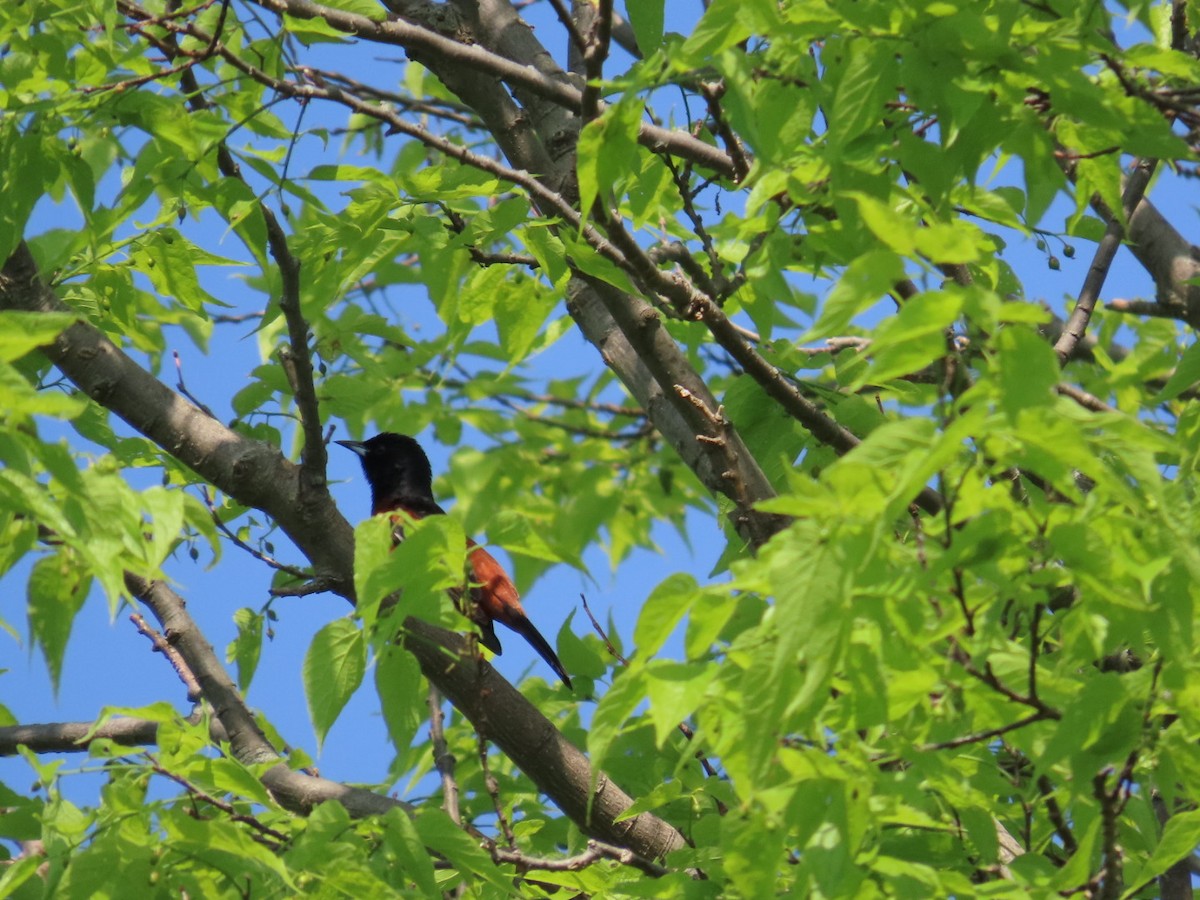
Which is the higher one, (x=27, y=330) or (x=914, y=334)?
(x=27, y=330)

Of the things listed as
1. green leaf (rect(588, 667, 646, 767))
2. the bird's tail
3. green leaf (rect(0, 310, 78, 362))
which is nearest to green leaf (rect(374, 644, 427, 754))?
green leaf (rect(588, 667, 646, 767))

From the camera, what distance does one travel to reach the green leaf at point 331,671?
8.61 ft

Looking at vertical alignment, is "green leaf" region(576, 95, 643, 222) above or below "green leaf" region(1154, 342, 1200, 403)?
above

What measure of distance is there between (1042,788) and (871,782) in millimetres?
725

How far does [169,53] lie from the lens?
2822mm

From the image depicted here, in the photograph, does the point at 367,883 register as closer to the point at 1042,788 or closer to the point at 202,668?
the point at 1042,788

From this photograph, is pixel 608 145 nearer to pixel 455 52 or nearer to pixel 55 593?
pixel 455 52

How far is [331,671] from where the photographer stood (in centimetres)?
264

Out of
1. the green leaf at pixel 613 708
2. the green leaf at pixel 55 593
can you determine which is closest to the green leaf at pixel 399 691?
the green leaf at pixel 55 593

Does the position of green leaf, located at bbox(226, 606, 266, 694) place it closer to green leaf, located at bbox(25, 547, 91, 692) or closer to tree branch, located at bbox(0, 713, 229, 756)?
tree branch, located at bbox(0, 713, 229, 756)

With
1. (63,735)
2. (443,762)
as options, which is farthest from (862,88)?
(63,735)

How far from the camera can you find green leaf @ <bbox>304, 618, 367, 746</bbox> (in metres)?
2.62

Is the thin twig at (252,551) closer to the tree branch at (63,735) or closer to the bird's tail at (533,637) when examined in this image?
the tree branch at (63,735)

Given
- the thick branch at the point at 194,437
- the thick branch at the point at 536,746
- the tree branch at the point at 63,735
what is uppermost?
the thick branch at the point at 194,437
